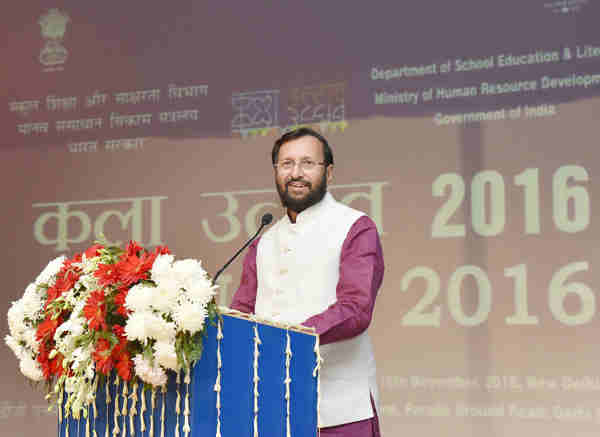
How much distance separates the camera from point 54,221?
18.3 feet

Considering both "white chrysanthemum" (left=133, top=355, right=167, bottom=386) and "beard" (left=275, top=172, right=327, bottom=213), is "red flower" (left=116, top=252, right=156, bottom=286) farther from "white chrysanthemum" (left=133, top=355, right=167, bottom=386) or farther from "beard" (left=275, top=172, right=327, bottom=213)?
"beard" (left=275, top=172, right=327, bottom=213)

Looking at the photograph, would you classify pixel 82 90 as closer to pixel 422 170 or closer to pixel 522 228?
pixel 422 170

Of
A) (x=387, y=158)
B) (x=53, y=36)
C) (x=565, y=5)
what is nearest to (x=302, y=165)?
(x=387, y=158)

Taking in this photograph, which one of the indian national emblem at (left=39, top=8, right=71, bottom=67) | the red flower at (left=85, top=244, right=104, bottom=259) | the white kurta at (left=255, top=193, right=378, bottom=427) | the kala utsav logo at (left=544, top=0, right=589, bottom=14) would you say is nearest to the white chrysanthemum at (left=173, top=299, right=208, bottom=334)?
the red flower at (left=85, top=244, right=104, bottom=259)

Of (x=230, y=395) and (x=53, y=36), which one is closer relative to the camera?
(x=230, y=395)

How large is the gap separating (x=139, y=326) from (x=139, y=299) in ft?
0.21

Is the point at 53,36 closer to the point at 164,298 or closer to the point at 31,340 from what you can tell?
the point at 31,340

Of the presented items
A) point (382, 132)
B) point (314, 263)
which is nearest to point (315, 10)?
point (382, 132)

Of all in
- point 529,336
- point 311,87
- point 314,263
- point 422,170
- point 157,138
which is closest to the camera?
point 314,263

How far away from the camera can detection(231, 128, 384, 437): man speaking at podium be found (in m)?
2.57

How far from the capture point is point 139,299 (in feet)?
6.59

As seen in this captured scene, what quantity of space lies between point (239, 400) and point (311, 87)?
3148 millimetres

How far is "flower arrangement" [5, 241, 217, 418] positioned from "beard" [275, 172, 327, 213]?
0.75m

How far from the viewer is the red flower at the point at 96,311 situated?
80.5 inches
